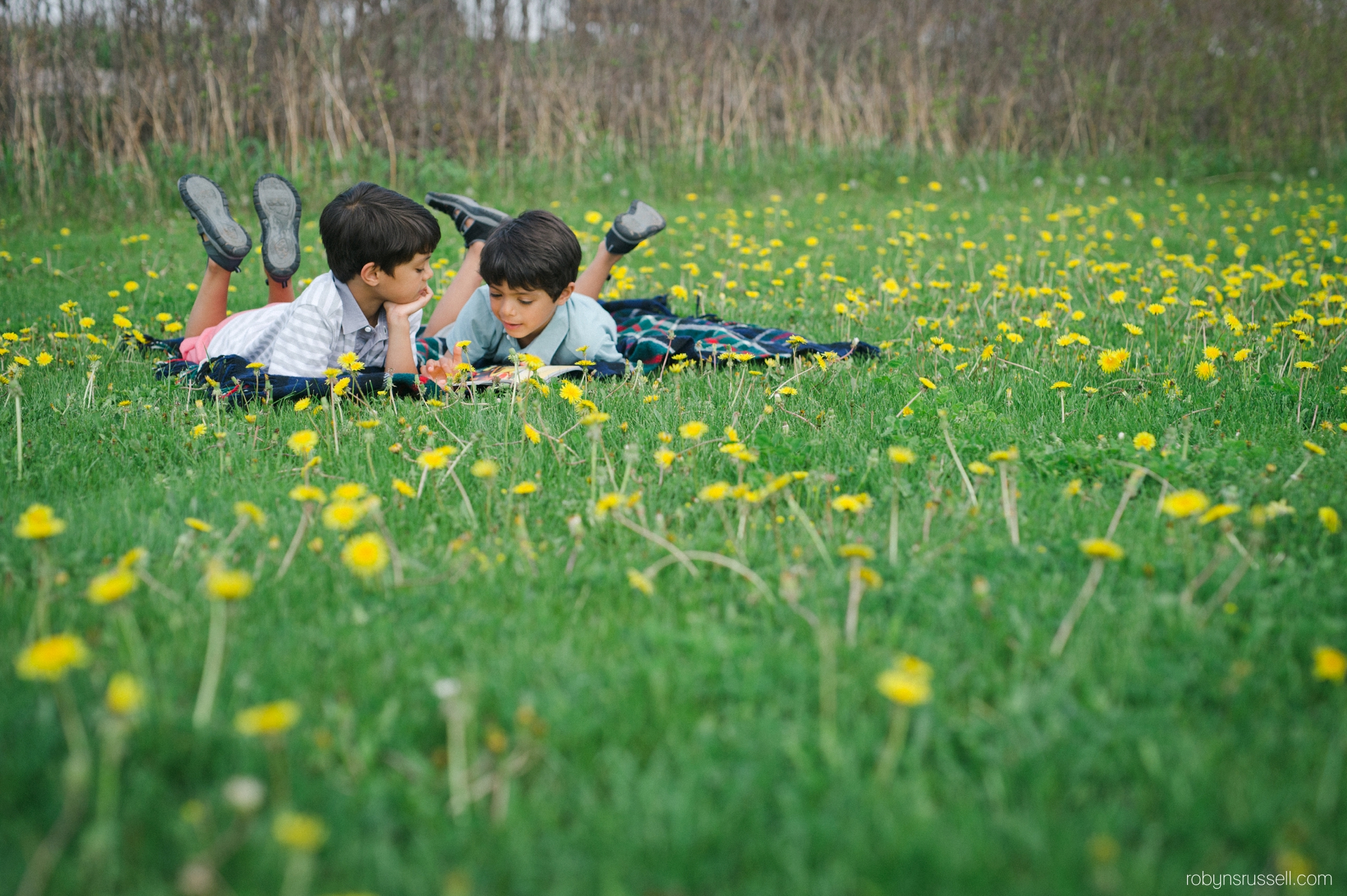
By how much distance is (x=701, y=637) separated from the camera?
5.29ft

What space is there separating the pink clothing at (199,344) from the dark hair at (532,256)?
121 cm

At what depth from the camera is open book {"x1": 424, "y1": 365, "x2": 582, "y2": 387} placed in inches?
126

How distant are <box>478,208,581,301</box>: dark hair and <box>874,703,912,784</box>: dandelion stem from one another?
280cm

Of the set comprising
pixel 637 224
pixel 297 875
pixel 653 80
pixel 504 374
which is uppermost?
pixel 653 80

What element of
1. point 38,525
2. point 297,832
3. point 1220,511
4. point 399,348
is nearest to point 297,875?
point 297,832

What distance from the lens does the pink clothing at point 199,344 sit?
406cm

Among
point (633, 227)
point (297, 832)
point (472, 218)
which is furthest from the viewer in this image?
point (472, 218)

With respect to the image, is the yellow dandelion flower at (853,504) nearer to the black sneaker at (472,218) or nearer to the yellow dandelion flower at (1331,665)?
the yellow dandelion flower at (1331,665)

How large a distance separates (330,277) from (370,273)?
22cm

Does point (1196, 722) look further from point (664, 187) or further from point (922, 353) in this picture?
point (664, 187)

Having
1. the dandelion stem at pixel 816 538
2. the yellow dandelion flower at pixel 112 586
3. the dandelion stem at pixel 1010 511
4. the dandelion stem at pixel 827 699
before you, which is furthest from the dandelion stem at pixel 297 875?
the dandelion stem at pixel 1010 511

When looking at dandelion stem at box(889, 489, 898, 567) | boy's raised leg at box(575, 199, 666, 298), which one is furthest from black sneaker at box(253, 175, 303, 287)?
dandelion stem at box(889, 489, 898, 567)

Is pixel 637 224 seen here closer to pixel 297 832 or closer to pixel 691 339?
pixel 691 339

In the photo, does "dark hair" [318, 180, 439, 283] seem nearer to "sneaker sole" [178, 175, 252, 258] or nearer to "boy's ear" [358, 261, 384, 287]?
"boy's ear" [358, 261, 384, 287]
